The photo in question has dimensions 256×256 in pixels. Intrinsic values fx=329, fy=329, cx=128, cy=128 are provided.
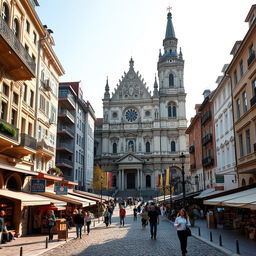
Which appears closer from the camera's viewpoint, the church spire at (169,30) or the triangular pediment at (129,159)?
the triangular pediment at (129,159)

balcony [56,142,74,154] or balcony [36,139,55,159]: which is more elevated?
balcony [56,142,74,154]

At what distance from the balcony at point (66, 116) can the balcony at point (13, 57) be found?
26.2 meters

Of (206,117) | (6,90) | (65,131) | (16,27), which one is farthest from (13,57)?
(65,131)

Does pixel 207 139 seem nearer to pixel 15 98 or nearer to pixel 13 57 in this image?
pixel 15 98

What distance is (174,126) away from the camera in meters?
81.7

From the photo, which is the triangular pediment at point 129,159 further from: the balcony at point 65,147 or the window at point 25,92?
the window at point 25,92

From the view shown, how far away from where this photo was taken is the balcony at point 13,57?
16562 millimetres

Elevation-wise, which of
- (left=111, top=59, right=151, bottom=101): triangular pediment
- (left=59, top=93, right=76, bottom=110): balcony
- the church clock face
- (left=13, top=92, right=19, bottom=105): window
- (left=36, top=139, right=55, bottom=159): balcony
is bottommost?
(left=36, top=139, right=55, bottom=159): balcony

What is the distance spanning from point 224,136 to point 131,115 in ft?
172

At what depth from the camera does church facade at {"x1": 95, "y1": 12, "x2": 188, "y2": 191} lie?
8038cm

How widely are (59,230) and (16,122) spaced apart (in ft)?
24.5

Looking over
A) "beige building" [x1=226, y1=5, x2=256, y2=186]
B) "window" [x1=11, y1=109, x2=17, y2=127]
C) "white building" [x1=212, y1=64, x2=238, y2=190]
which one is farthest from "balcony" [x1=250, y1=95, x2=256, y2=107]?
"window" [x1=11, y1=109, x2=17, y2=127]

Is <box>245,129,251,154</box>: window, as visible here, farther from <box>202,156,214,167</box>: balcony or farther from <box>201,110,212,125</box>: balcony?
<box>201,110,212,125</box>: balcony

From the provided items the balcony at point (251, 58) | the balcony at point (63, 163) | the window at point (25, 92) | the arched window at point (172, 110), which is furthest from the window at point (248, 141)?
the arched window at point (172, 110)
